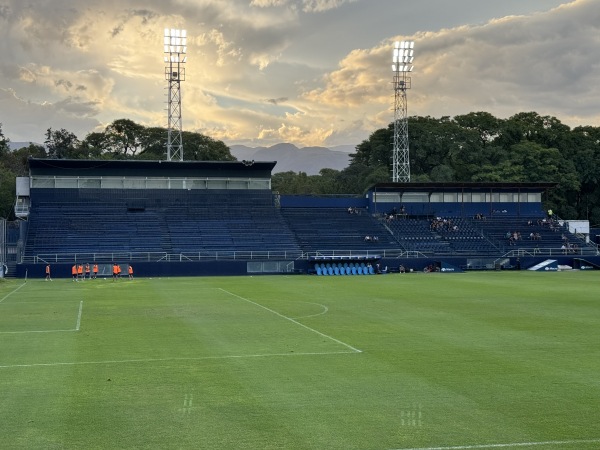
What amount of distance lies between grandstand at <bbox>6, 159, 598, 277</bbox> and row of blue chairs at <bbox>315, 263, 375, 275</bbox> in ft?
0.89

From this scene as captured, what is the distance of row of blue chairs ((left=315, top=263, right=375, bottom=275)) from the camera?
199ft

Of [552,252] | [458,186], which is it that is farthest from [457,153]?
[552,252]

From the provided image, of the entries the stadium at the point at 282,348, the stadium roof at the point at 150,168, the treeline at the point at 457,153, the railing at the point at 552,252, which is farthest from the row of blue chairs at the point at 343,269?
the treeline at the point at 457,153

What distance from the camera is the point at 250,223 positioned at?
237ft

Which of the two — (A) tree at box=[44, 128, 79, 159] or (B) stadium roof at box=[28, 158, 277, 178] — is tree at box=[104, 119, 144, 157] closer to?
(A) tree at box=[44, 128, 79, 159]

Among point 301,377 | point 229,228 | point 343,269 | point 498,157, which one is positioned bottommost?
point 301,377

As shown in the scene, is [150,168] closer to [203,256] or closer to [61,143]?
[203,256]

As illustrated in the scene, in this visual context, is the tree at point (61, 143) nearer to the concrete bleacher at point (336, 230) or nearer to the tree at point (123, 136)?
the tree at point (123, 136)

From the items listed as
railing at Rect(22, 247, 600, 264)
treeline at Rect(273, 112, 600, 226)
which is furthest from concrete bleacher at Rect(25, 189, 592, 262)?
treeline at Rect(273, 112, 600, 226)

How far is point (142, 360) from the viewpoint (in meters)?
17.2

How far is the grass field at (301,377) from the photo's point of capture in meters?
10.8

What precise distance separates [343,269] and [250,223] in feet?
48.1

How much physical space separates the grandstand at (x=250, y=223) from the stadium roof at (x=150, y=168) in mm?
110

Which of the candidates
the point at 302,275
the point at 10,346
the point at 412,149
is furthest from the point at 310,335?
the point at 412,149
